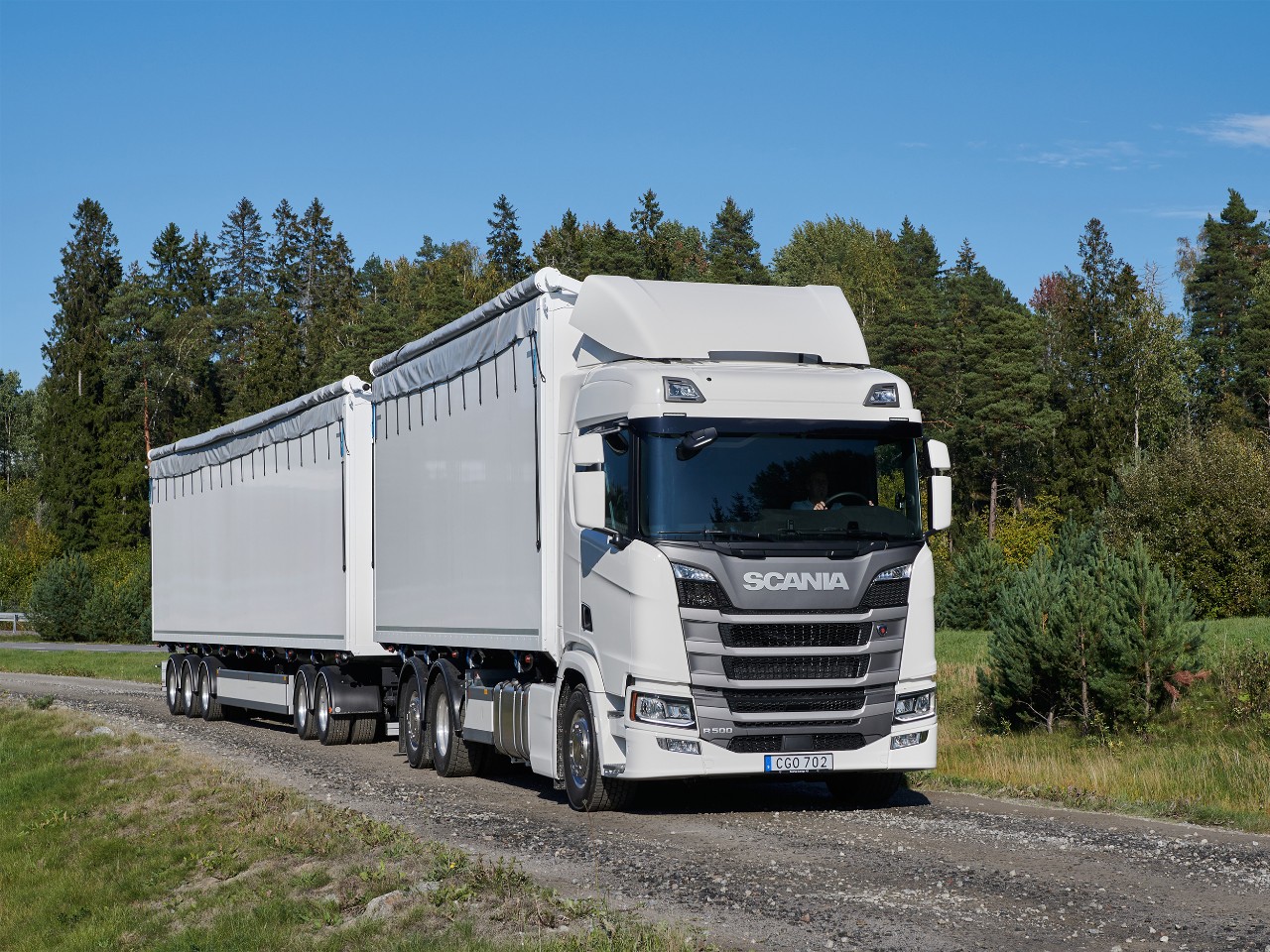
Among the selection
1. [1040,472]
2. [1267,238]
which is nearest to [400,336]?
[1040,472]

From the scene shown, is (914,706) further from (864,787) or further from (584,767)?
(584,767)

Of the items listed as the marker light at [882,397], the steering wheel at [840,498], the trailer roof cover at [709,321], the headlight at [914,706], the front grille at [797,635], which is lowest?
the headlight at [914,706]

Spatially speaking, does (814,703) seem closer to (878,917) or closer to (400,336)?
(878,917)

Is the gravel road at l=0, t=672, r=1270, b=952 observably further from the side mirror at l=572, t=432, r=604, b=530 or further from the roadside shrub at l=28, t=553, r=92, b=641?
the roadside shrub at l=28, t=553, r=92, b=641

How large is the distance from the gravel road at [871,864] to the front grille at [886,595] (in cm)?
163

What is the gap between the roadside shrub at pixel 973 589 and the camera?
46094mm

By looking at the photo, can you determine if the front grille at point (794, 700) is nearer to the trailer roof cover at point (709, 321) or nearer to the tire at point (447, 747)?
the trailer roof cover at point (709, 321)

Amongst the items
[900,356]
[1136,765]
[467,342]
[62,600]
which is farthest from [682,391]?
[900,356]

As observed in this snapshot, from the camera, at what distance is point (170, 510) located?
29.7m

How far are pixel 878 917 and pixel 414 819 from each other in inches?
217

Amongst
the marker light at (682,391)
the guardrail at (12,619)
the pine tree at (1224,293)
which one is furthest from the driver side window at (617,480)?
the pine tree at (1224,293)

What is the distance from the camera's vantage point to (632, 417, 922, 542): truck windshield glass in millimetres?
11602

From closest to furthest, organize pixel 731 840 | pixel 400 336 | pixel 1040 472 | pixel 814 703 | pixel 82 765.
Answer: pixel 731 840, pixel 814 703, pixel 82 765, pixel 1040 472, pixel 400 336

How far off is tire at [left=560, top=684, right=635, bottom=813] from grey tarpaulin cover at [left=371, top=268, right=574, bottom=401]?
3.50 metres
